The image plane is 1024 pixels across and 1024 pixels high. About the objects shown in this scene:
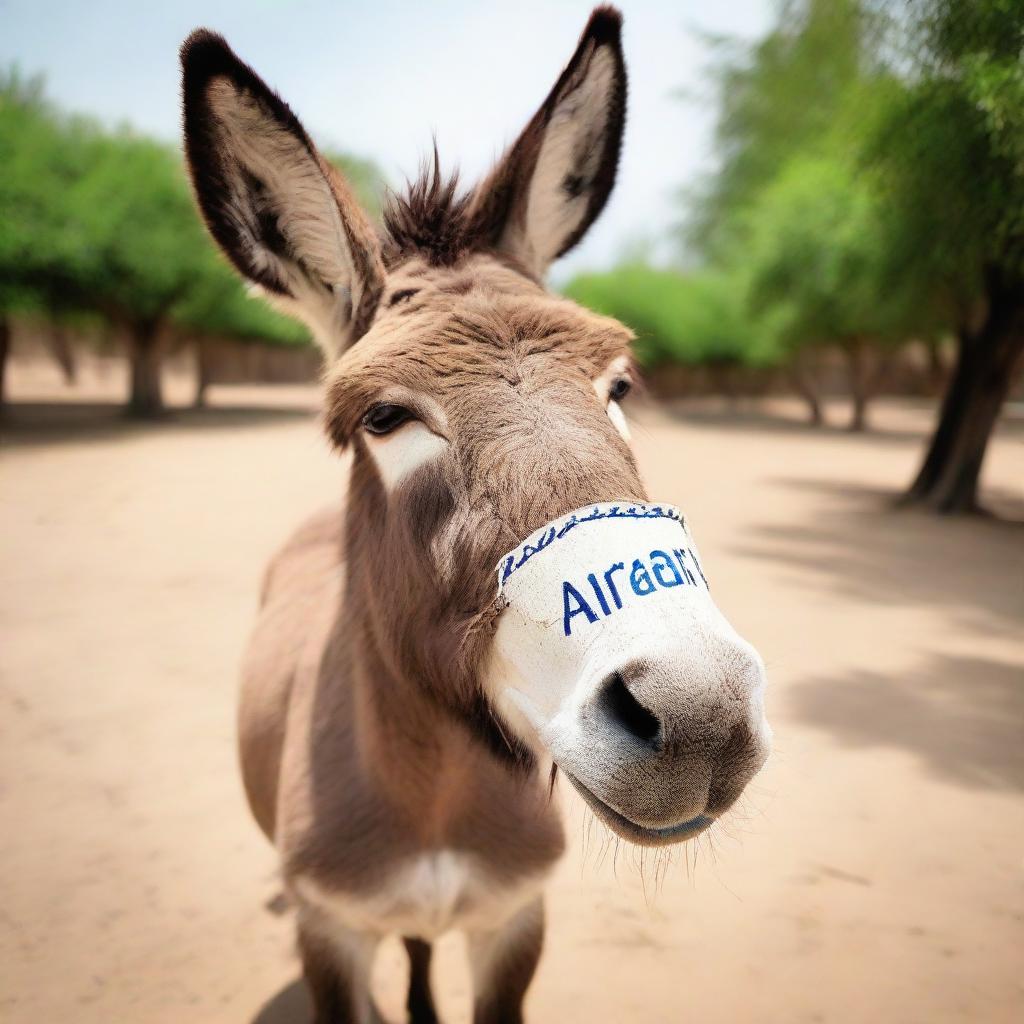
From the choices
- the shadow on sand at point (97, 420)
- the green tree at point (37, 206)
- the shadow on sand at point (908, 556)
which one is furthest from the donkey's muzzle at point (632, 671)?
the green tree at point (37, 206)

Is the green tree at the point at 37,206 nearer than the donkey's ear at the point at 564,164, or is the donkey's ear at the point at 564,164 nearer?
the donkey's ear at the point at 564,164

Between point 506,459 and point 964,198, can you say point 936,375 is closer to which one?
point 964,198

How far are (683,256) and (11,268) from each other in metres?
31.7

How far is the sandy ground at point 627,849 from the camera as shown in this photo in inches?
119

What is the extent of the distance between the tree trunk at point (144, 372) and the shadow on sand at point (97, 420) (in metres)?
0.52

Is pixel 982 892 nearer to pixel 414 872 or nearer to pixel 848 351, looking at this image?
pixel 414 872

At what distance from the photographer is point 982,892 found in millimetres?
3598

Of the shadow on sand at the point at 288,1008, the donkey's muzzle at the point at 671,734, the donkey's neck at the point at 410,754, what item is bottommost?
the shadow on sand at the point at 288,1008

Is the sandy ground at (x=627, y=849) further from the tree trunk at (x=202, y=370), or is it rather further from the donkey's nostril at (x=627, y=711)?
the tree trunk at (x=202, y=370)

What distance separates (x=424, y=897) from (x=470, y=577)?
115 centimetres

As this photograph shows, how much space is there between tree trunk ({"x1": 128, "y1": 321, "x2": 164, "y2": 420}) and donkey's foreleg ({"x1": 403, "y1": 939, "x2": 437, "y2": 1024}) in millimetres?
26084

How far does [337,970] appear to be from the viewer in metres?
2.29

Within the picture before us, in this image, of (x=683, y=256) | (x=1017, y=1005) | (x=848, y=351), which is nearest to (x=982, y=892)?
(x=1017, y=1005)

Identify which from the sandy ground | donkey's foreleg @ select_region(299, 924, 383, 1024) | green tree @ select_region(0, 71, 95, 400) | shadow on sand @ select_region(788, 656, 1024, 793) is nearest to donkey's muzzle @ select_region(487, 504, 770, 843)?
the sandy ground
